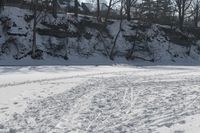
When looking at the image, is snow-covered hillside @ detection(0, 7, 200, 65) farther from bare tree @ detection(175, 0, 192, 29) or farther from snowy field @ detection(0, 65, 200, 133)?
snowy field @ detection(0, 65, 200, 133)

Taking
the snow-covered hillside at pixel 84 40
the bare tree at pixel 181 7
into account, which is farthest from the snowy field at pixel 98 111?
the bare tree at pixel 181 7

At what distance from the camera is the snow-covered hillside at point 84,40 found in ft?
132

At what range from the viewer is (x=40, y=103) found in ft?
40.1

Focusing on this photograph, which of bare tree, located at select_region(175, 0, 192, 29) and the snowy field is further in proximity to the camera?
bare tree, located at select_region(175, 0, 192, 29)

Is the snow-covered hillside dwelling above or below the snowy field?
above

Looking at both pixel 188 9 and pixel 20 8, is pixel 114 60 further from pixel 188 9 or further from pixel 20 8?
pixel 188 9

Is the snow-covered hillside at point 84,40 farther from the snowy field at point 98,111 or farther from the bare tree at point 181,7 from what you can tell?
the snowy field at point 98,111

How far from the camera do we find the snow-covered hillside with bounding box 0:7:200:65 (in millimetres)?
40219

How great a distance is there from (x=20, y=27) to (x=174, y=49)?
23.3 metres

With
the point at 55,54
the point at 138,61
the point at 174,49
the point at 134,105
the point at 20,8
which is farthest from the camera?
the point at 174,49

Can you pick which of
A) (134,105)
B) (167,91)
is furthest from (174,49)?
(134,105)

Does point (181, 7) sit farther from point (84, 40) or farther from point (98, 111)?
point (98, 111)

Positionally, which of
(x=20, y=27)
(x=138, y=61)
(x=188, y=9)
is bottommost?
(x=138, y=61)

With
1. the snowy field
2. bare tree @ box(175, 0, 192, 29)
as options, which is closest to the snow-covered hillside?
bare tree @ box(175, 0, 192, 29)
